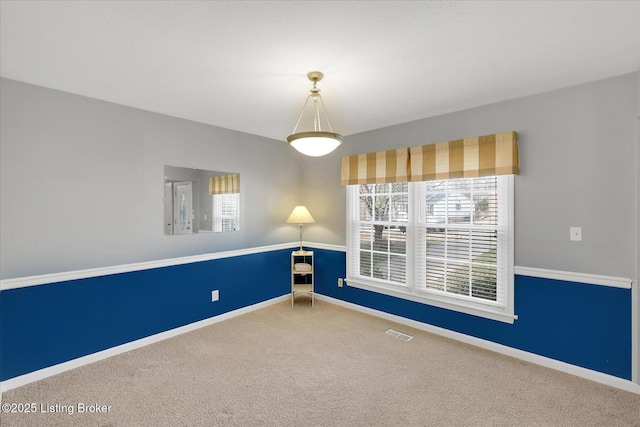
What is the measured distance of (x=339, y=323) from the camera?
3705 millimetres

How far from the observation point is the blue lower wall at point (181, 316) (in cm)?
242

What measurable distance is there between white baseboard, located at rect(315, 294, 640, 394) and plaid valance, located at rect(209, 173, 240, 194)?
2.29 meters

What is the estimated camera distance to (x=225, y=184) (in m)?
3.86

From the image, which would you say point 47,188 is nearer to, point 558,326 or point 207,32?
point 207,32

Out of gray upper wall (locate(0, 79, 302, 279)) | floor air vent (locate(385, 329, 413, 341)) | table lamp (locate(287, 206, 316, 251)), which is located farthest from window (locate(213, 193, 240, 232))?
floor air vent (locate(385, 329, 413, 341))

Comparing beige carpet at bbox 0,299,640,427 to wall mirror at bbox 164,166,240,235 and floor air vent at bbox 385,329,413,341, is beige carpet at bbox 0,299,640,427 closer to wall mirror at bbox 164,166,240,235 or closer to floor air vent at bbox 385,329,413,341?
floor air vent at bbox 385,329,413,341

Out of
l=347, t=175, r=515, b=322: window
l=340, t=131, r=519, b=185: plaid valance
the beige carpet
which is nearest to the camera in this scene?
the beige carpet

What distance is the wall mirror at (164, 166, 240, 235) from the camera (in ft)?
11.0

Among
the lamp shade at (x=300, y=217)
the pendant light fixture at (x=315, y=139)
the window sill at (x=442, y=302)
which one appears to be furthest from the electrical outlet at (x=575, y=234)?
the lamp shade at (x=300, y=217)

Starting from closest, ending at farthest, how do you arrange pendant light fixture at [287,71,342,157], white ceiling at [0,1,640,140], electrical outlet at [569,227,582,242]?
1. white ceiling at [0,1,640,140]
2. pendant light fixture at [287,71,342,157]
3. electrical outlet at [569,227,582,242]

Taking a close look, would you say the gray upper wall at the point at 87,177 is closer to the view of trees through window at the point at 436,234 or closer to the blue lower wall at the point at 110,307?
the blue lower wall at the point at 110,307

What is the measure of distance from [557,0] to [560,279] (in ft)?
7.13

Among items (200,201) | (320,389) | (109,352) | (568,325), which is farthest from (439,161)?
(109,352)

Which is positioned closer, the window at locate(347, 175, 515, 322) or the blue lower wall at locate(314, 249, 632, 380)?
the blue lower wall at locate(314, 249, 632, 380)
